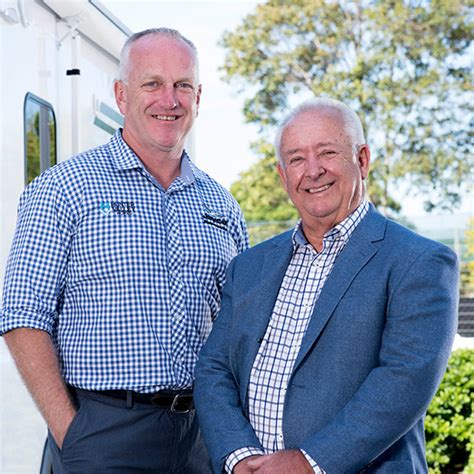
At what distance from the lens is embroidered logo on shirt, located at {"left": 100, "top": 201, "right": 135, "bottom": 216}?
8.55ft

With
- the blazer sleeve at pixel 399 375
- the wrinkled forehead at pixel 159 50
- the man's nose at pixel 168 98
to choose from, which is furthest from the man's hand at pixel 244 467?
the wrinkled forehead at pixel 159 50

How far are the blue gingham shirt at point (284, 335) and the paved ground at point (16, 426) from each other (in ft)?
3.03

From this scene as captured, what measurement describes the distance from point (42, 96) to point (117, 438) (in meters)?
1.42

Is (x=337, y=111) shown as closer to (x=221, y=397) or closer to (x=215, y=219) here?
(x=215, y=219)

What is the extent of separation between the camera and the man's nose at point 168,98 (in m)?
2.68

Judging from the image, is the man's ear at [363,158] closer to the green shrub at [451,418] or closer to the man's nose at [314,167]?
the man's nose at [314,167]

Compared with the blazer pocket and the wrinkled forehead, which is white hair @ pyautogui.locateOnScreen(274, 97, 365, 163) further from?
the blazer pocket

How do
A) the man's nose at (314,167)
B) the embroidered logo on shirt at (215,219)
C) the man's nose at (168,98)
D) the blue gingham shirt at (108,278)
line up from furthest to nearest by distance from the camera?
the embroidered logo on shirt at (215,219), the man's nose at (168,98), the blue gingham shirt at (108,278), the man's nose at (314,167)

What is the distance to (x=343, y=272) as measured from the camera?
2357mm

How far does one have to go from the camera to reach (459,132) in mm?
20469

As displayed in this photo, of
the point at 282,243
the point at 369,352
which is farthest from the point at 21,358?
the point at 369,352

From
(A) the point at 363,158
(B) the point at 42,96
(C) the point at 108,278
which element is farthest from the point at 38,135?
(A) the point at 363,158

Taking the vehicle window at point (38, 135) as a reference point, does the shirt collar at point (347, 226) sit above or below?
below

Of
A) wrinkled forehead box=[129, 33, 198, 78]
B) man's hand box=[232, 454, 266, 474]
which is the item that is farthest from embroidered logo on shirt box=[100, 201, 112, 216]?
man's hand box=[232, 454, 266, 474]
